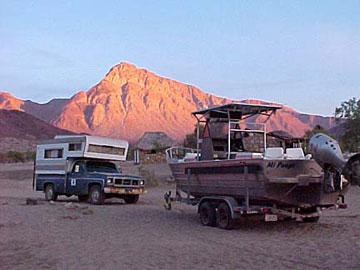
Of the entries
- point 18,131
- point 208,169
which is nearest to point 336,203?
point 208,169

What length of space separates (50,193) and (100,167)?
8.52ft

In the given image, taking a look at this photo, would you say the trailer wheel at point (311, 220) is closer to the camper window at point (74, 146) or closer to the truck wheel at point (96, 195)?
the truck wheel at point (96, 195)

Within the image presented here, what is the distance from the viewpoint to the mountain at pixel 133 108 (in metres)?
114

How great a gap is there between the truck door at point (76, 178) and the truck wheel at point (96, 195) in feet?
1.96

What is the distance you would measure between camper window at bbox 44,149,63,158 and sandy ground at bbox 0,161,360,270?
172 inches

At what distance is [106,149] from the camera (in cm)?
2103

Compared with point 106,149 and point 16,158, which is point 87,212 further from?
point 16,158

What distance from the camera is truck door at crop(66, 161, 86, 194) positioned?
20.4 meters

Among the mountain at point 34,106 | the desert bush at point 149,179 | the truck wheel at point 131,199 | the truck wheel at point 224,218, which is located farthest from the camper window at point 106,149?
the mountain at point 34,106

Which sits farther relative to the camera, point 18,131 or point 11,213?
point 18,131

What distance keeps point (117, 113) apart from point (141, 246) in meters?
113

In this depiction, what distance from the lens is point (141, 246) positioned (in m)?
10.5

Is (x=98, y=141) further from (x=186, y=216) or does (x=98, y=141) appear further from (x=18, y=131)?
(x=18, y=131)

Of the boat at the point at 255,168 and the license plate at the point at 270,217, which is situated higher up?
the boat at the point at 255,168
